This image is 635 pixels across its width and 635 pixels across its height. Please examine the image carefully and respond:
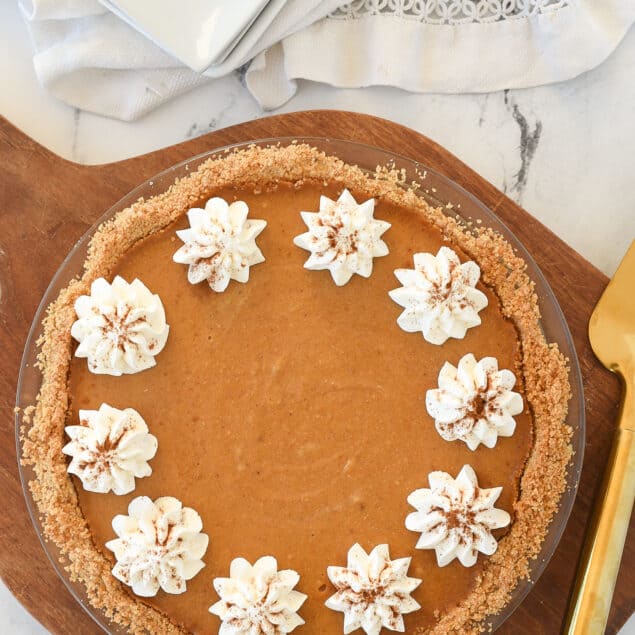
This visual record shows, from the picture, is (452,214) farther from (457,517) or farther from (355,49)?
(457,517)

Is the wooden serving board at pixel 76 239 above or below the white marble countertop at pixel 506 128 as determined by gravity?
below

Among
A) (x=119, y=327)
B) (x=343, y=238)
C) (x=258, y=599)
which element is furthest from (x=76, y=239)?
(x=258, y=599)

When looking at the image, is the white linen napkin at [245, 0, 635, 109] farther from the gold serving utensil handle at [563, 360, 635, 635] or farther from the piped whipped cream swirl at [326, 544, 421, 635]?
the piped whipped cream swirl at [326, 544, 421, 635]

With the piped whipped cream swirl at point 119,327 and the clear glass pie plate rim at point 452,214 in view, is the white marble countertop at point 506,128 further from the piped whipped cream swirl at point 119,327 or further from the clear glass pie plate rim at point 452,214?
the piped whipped cream swirl at point 119,327

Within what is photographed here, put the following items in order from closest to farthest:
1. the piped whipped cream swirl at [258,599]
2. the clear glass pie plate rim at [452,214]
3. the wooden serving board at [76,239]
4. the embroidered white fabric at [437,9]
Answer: the piped whipped cream swirl at [258,599]
the clear glass pie plate rim at [452,214]
the wooden serving board at [76,239]
the embroidered white fabric at [437,9]

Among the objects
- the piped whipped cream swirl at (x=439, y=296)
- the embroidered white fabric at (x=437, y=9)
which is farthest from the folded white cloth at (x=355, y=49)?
the piped whipped cream swirl at (x=439, y=296)

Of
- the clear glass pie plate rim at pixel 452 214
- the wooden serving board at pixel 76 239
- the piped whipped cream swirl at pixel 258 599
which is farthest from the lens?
the wooden serving board at pixel 76 239

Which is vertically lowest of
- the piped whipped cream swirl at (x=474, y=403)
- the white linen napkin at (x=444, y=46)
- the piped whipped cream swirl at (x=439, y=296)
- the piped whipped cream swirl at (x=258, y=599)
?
the piped whipped cream swirl at (x=258, y=599)
